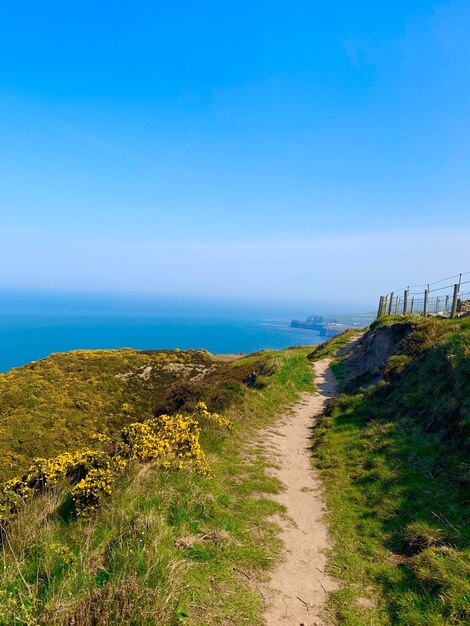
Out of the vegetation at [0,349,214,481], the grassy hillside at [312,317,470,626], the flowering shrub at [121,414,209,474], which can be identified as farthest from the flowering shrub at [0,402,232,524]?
the vegetation at [0,349,214,481]

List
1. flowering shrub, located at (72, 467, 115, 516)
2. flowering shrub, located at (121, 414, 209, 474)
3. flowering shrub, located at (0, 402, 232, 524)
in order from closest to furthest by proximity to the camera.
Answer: flowering shrub, located at (72, 467, 115, 516) → flowering shrub, located at (0, 402, 232, 524) → flowering shrub, located at (121, 414, 209, 474)

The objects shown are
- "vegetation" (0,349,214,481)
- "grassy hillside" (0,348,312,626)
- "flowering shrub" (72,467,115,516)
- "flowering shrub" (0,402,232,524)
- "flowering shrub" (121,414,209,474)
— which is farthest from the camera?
"vegetation" (0,349,214,481)

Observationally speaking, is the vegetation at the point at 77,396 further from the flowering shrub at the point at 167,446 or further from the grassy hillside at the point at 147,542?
the grassy hillside at the point at 147,542

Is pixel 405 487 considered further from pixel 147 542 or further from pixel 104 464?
pixel 104 464

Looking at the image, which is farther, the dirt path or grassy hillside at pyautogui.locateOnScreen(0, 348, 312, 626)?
the dirt path

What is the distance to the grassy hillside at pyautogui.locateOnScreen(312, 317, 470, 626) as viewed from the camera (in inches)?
217

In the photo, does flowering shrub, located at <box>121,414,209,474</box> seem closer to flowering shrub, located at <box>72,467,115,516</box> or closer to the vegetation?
flowering shrub, located at <box>72,467,115,516</box>

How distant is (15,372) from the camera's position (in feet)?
87.7

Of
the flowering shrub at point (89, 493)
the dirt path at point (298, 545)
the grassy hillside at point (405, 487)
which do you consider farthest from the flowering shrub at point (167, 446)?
the grassy hillside at point (405, 487)

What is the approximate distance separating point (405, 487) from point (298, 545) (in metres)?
3.60

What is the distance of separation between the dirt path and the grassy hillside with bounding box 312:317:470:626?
12.9 inches

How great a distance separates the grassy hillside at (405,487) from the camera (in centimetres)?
551

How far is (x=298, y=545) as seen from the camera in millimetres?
7289

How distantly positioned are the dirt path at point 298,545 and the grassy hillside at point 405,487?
0.33 m
